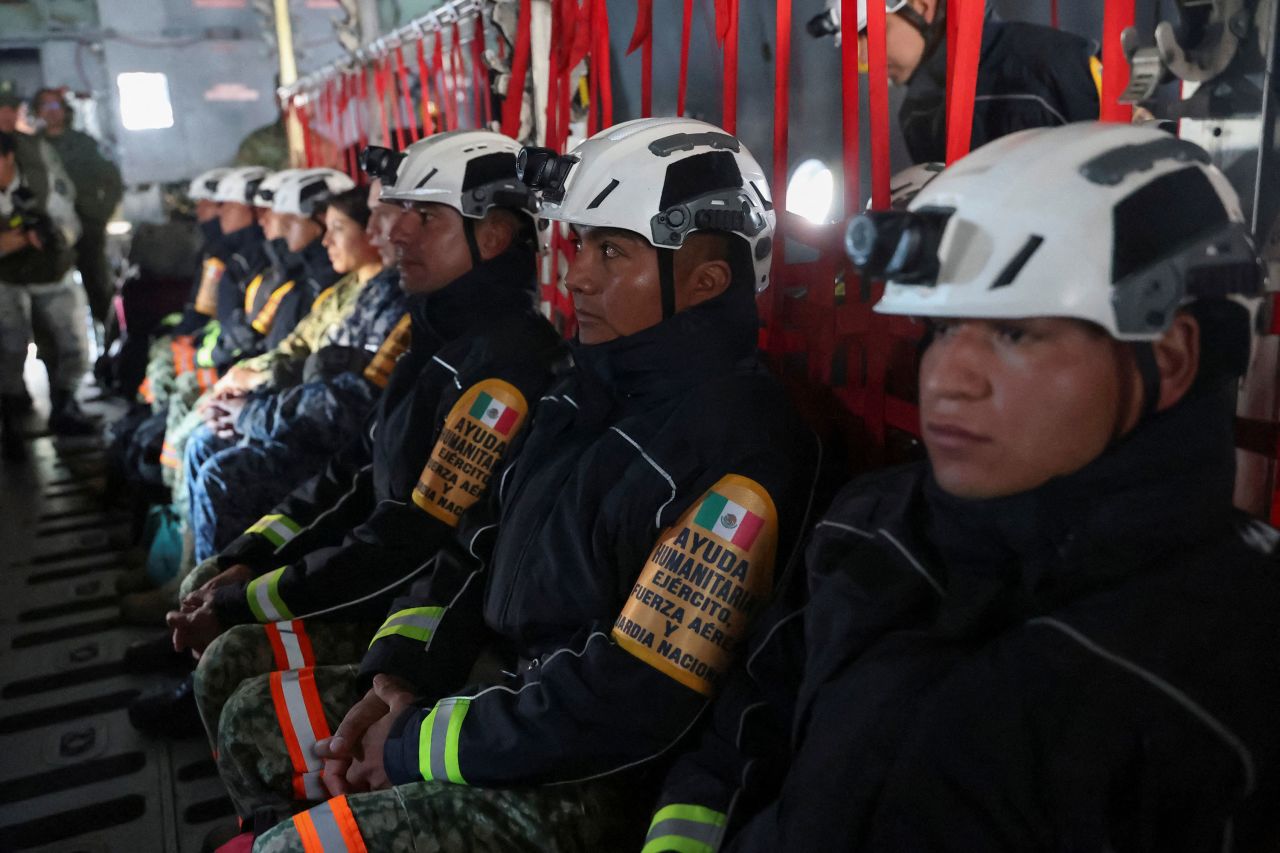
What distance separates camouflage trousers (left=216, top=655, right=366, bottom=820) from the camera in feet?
5.85

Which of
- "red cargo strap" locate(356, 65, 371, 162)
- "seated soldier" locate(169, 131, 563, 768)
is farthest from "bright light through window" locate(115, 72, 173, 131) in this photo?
"seated soldier" locate(169, 131, 563, 768)

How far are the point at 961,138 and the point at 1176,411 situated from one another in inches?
27.5

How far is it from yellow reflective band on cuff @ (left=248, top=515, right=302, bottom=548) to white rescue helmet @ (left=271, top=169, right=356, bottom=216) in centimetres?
204

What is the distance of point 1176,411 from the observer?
98cm

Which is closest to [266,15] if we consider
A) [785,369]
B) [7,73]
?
[7,73]

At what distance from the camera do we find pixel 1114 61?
1.43 metres

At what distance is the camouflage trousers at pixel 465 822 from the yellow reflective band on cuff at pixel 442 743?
26mm

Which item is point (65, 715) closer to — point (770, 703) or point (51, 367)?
point (770, 703)

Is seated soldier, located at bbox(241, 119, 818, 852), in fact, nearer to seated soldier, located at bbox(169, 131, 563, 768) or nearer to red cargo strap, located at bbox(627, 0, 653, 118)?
seated soldier, located at bbox(169, 131, 563, 768)

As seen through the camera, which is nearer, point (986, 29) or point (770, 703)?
point (770, 703)

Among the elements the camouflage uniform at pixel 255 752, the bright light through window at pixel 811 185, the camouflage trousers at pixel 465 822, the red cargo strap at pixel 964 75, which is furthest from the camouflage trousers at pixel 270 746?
the bright light through window at pixel 811 185

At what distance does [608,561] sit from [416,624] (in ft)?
Answer: 1.58

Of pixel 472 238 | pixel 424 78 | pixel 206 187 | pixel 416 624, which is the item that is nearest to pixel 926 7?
pixel 472 238

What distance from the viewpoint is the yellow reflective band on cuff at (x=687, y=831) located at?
1258 millimetres
